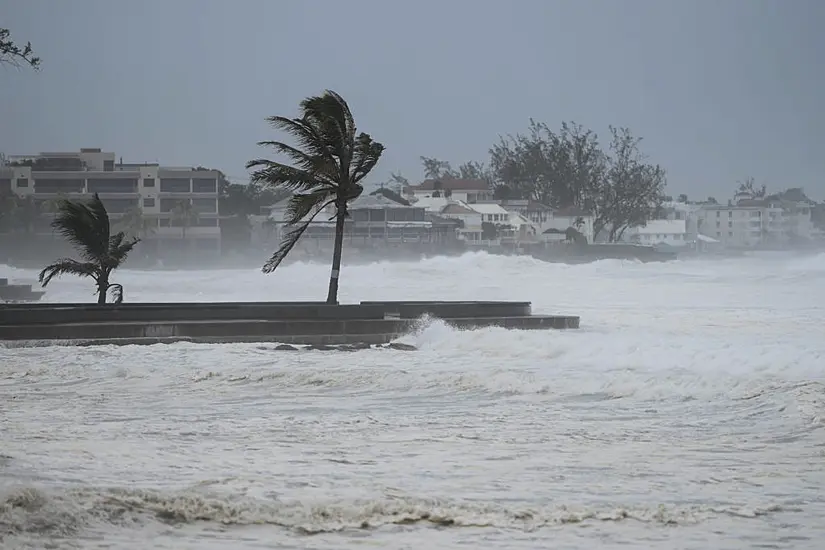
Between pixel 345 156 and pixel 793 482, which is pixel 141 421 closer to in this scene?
pixel 793 482

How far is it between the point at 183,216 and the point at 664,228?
60848mm

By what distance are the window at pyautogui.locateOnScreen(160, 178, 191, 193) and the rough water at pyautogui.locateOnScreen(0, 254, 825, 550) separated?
2436 inches

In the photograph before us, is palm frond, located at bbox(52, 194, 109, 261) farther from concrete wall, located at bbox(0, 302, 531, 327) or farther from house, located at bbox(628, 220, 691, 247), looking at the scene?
house, located at bbox(628, 220, 691, 247)

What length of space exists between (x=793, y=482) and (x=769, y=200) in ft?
402

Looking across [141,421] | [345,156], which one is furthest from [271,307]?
[141,421]

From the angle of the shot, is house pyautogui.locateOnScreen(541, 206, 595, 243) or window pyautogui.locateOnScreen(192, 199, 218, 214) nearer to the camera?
window pyautogui.locateOnScreen(192, 199, 218, 214)

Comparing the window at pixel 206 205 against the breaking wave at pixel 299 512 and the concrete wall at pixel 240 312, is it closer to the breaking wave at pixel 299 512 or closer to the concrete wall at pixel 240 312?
the concrete wall at pixel 240 312

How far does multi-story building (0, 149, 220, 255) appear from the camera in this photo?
75375 mm

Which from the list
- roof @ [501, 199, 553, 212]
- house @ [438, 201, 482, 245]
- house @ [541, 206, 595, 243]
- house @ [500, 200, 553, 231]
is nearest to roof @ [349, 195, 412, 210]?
house @ [438, 201, 482, 245]

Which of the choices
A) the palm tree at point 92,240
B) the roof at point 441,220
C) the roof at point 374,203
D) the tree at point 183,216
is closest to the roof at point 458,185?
the roof at point 441,220

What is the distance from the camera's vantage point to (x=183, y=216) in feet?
249

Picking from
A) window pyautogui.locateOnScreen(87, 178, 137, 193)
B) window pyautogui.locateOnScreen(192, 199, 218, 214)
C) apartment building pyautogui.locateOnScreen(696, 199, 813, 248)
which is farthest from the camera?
apartment building pyautogui.locateOnScreen(696, 199, 813, 248)

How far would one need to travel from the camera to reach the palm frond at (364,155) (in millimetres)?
19656

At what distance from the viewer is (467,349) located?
17.1 m
